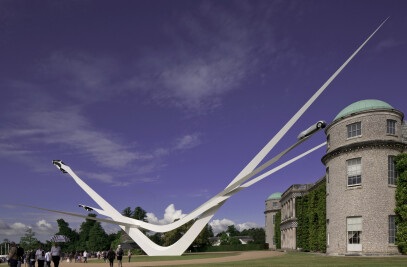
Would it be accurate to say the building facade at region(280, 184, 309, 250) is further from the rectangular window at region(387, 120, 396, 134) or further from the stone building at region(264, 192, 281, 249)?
the rectangular window at region(387, 120, 396, 134)

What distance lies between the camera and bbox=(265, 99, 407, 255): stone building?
2841 cm

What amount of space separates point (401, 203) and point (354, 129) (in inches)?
293

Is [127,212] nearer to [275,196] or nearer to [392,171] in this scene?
[275,196]

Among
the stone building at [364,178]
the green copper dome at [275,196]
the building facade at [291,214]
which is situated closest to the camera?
the stone building at [364,178]

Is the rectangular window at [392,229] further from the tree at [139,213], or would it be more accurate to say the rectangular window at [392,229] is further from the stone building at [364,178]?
the tree at [139,213]

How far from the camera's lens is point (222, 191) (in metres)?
19.6

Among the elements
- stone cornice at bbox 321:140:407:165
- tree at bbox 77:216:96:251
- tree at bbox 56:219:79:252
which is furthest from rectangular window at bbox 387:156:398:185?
tree at bbox 56:219:79:252

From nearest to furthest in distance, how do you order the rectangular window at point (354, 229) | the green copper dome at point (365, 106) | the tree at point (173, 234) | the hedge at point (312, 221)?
the rectangular window at point (354, 229) < the green copper dome at point (365, 106) < the hedge at point (312, 221) < the tree at point (173, 234)

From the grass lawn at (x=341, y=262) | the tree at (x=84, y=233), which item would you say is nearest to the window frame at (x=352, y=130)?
the grass lawn at (x=341, y=262)

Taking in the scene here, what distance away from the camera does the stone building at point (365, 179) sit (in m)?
28.4

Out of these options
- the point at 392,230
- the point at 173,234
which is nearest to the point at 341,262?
the point at 392,230

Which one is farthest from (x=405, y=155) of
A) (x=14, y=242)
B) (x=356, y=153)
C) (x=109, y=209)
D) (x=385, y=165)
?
(x=14, y=242)

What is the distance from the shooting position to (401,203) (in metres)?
28.3

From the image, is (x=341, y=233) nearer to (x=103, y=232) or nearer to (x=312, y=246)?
(x=312, y=246)
